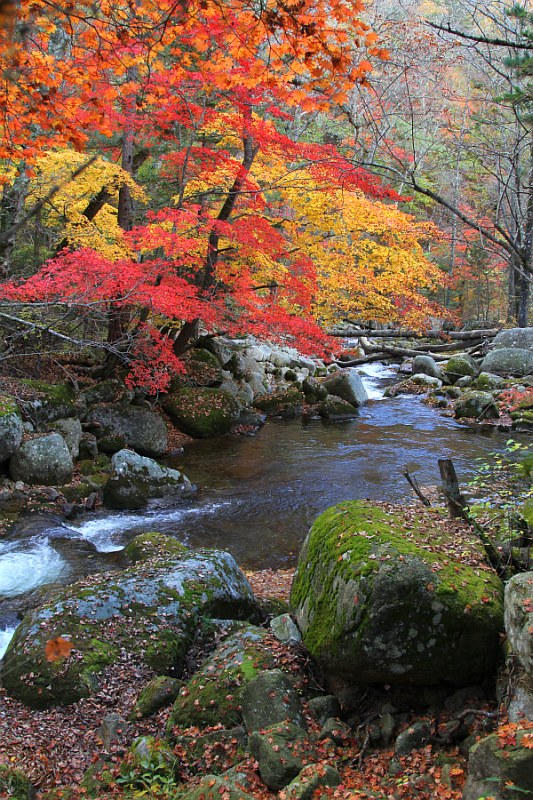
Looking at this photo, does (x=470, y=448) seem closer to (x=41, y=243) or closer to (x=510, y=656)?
(x=510, y=656)

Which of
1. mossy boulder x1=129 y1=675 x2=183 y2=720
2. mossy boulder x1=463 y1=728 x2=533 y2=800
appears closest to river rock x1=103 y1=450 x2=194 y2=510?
mossy boulder x1=129 y1=675 x2=183 y2=720

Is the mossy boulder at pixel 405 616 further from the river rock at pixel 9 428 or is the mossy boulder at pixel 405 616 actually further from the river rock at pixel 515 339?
the river rock at pixel 515 339

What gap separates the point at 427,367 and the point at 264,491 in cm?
1229

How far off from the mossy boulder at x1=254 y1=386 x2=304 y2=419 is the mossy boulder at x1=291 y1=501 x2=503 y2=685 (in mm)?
12748

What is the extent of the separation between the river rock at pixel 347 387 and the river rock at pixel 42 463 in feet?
32.2

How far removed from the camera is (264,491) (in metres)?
10.7

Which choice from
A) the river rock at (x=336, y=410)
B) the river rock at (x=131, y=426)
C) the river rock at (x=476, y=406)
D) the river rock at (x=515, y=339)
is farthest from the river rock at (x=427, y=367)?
the river rock at (x=131, y=426)

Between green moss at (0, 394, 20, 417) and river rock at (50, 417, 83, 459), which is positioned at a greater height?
green moss at (0, 394, 20, 417)

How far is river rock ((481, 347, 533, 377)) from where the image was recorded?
18156 millimetres

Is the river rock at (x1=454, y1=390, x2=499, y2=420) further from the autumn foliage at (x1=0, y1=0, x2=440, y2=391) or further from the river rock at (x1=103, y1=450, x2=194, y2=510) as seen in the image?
the river rock at (x1=103, y1=450, x2=194, y2=510)

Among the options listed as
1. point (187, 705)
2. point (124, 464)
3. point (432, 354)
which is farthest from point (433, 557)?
point (432, 354)

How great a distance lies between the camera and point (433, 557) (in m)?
3.99

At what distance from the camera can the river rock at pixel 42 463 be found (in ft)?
32.3

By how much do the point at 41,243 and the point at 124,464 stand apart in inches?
378
